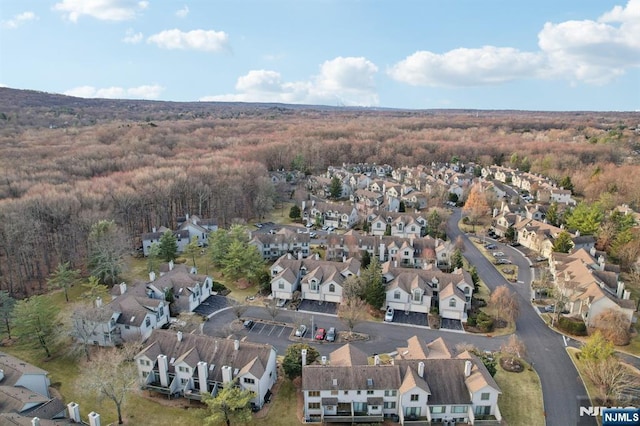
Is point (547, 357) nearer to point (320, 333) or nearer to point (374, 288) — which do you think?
point (374, 288)

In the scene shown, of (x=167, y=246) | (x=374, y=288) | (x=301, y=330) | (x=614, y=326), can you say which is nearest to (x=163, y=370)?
(x=301, y=330)

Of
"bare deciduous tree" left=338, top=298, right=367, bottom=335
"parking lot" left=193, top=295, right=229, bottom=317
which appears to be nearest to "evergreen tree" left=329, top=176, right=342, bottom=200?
"parking lot" left=193, top=295, right=229, bottom=317

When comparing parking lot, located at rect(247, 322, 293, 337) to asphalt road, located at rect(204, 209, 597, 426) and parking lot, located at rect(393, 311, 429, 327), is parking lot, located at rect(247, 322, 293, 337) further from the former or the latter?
parking lot, located at rect(393, 311, 429, 327)

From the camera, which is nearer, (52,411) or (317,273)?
(52,411)

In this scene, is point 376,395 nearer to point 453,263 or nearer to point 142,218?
point 453,263

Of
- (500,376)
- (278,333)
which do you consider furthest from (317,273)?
(500,376)

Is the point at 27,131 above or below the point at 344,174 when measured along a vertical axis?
above

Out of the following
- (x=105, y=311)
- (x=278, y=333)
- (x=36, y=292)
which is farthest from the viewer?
(x=36, y=292)

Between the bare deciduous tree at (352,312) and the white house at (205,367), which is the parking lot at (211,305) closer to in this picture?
the white house at (205,367)

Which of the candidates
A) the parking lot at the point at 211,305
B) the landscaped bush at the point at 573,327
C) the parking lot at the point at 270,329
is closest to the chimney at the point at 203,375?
the parking lot at the point at 270,329
